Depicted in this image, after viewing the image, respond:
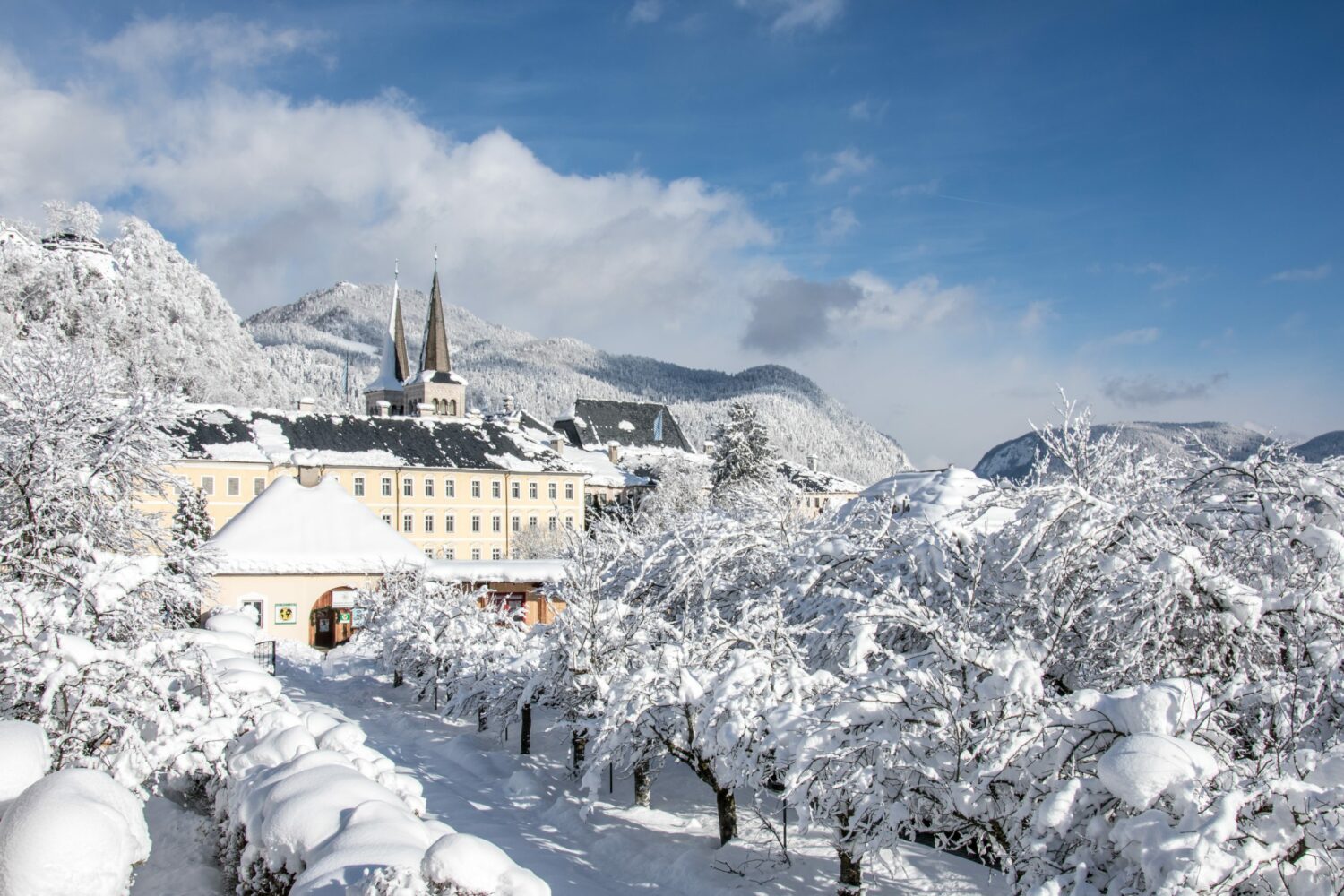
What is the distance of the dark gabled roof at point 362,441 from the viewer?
5288 cm

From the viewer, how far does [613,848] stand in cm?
1302

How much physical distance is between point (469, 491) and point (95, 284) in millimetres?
29490

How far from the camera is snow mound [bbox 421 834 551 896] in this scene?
6855 millimetres

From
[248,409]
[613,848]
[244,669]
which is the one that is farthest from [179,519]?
[613,848]

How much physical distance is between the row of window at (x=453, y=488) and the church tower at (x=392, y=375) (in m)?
29.2

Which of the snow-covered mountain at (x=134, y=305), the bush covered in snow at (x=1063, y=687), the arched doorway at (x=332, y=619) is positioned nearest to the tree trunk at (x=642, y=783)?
the bush covered in snow at (x=1063, y=687)

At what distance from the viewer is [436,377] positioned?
8344cm

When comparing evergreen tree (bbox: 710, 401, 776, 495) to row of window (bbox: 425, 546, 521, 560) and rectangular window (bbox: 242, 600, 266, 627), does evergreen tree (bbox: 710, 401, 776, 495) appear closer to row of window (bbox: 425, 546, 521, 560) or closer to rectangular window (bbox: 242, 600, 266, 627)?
row of window (bbox: 425, 546, 521, 560)

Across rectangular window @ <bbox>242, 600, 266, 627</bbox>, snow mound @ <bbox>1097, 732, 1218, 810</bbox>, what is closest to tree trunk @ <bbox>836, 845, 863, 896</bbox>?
snow mound @ <bbox>1097, 732, 1218, 810</bbox>

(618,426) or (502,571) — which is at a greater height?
(618,426)

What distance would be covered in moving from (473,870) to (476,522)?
55.0 meters

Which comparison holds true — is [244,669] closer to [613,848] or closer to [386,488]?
[613,848]

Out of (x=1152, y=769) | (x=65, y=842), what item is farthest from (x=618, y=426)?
(x=1152, y=769)

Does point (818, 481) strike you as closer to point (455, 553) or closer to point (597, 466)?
point (597, 466)
